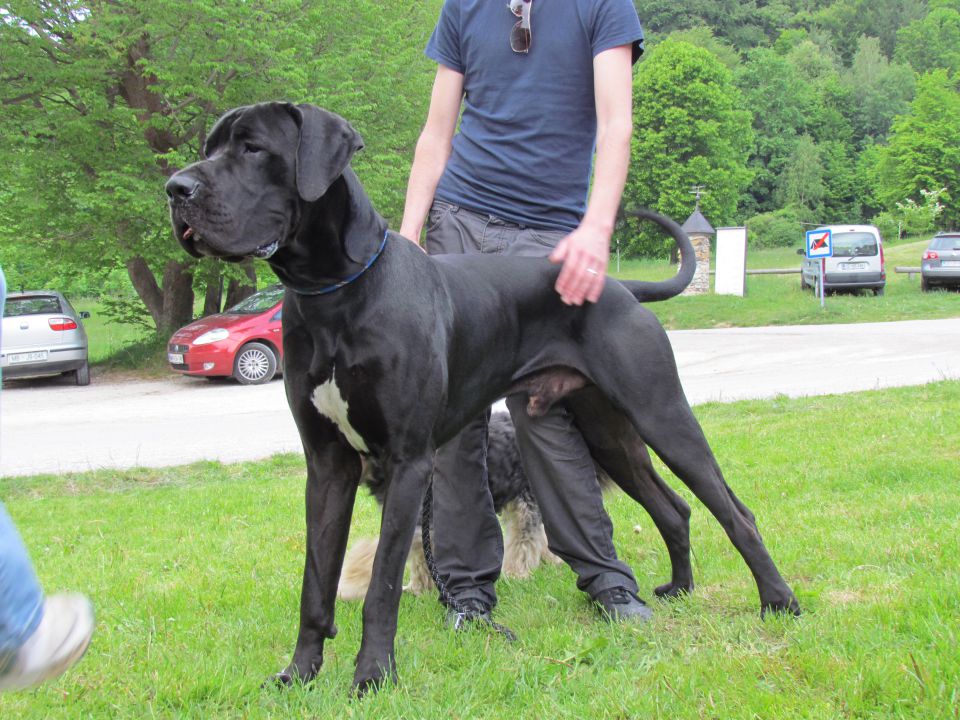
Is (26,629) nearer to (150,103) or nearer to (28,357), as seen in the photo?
(28,357)

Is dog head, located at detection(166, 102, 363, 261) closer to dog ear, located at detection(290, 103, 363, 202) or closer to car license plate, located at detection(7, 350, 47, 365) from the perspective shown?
dog ear, located at detection(290, 103, 363, 202)

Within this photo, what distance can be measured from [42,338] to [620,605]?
1415 cm

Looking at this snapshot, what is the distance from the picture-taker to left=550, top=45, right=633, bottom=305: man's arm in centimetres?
306

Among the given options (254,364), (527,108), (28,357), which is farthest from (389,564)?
(28,357)

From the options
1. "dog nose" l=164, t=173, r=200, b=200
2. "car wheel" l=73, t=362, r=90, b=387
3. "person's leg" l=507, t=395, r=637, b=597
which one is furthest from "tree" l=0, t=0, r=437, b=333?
"dog nose" l=164, t=173, r=200, b=200

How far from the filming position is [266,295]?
1575 centimetres

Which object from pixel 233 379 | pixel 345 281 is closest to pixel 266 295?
pixel 233 379

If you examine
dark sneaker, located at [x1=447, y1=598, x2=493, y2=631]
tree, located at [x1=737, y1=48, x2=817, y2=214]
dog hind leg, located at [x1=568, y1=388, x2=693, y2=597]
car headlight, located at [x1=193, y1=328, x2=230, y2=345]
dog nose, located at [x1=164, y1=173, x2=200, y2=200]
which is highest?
tree, located at [x1=737, y1=48, x2=817, y2=214]

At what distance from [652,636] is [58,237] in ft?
54.3

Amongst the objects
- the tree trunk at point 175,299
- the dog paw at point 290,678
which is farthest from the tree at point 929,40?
the dog paw at point 290,678

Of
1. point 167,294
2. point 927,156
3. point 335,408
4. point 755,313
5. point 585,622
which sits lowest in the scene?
point 755,313

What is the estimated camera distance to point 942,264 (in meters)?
24.2

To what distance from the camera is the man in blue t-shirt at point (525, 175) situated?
11.2 ft

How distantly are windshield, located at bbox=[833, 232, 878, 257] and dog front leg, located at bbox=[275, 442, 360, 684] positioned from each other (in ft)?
80.8
